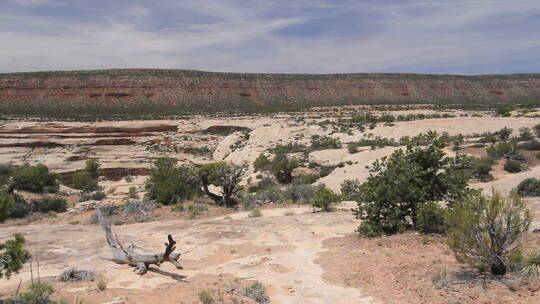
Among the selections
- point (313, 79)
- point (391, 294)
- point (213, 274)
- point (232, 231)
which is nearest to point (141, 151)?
point (232, 231)

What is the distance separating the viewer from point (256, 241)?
1106 centimetres

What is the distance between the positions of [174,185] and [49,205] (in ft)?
18.6

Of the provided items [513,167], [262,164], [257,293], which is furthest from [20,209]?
[513,167]

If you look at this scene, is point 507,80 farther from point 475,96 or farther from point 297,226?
point 297,226

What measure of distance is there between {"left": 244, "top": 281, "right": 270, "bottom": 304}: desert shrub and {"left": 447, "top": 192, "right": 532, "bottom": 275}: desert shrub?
334cm

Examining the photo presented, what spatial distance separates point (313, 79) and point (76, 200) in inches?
2915

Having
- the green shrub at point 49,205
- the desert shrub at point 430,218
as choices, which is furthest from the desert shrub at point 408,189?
the green shrub at point 49,205

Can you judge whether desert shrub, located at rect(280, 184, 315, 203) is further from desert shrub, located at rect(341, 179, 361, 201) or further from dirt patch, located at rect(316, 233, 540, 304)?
dirt patch, located at rect(316, 233, 540, 304)

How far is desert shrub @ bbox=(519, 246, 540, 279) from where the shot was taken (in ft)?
21.5

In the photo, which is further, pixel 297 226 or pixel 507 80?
pixel 507 80

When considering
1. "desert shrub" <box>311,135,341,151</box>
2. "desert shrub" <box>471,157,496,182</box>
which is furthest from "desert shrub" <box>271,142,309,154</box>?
"desert shrub" <box>471,157,496,182</box>

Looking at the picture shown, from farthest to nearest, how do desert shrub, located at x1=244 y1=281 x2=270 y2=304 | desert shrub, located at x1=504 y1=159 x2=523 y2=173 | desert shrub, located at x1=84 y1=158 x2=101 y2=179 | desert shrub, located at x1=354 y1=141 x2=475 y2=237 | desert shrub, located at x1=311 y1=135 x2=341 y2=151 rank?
desert shrub, located at x1=84 y1=158 x2=101 y2=179
desert shrub, located at x1=311 y1=135 x2=341 y2=151
desert shrub, located at x1=504 y1=159 x2=523 y2=173
desert shrub, located at x1=354 y1=141 x2=475 y2=237
desert shrub, located at x1=244 y1=281 x2=270 y2=304

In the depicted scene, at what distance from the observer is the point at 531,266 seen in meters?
6.67

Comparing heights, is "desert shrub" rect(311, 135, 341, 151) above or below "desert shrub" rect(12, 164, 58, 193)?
above
